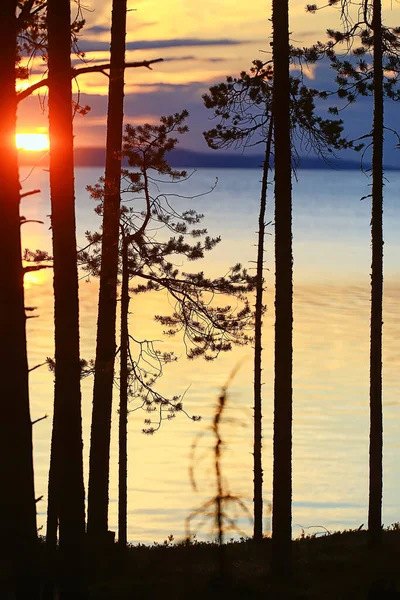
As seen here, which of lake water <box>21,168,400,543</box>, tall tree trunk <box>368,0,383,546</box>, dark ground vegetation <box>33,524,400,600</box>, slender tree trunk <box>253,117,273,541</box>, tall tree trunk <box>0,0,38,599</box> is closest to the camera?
tall tree trunk <box>0,0,38,599</box>

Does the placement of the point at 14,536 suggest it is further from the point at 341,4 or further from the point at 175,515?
the point at 175,515

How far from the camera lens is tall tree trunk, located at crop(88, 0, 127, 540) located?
18125 mm

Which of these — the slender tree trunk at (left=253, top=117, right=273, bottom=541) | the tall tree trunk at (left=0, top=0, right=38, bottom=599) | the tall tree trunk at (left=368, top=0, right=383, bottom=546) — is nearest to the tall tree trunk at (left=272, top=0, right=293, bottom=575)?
the tall tree trunk at (left=368, top=0, right=383, bottom=546)

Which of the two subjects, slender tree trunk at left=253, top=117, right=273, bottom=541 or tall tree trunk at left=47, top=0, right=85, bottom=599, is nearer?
tall tree trunk at left=47, top=0, right=85, bottom=599

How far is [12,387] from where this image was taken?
10320 millimetres

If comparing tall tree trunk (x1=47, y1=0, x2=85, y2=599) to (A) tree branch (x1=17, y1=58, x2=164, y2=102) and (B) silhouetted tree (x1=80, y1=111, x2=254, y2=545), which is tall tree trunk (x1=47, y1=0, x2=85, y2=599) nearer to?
(A) tree branch (x1=17, y1=58, x2=164, y2=102)

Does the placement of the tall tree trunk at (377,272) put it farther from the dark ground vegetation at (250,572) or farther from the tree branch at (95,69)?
the tree branch at (95,69)

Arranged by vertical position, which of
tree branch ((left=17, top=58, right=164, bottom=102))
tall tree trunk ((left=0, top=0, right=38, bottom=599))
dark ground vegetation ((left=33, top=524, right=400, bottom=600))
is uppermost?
tree branch ((left=17, top=58, right=164, bottom=102))

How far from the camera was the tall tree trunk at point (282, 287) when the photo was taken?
50.3 feet

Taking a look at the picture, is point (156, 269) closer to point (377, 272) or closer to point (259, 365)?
point (259, 365)

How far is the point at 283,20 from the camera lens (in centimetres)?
1534

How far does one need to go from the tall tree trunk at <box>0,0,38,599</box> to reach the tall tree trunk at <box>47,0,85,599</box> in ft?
5.39

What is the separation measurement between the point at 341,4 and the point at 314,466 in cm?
2402

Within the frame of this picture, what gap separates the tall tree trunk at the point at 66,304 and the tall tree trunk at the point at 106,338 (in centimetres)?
570
